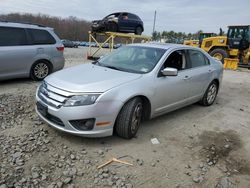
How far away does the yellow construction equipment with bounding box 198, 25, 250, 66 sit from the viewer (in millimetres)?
15977

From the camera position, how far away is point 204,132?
4488mm

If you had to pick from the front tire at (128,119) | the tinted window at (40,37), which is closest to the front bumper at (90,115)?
the front tire at (128,119)

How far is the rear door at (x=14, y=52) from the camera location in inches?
248

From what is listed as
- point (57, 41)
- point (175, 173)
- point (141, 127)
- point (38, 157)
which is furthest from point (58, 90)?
point (57, 41)

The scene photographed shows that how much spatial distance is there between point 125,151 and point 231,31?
15554 mm

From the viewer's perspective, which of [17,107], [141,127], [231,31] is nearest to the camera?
[141,127]

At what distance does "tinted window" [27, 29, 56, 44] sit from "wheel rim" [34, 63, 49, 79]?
66 centimetres

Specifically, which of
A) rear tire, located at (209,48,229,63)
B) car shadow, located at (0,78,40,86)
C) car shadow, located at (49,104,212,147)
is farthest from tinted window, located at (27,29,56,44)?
rear tire, located at (209,48,229,63)

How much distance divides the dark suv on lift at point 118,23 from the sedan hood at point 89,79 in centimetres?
1231

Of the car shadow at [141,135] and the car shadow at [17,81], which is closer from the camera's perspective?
the car shadow at [141,135]

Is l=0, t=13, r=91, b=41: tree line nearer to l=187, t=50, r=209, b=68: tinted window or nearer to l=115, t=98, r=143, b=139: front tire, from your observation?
l=187, t=50, r=209, b=68: tinted window

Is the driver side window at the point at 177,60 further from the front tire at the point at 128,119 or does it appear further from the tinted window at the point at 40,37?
the tinted window at the point at 40,37

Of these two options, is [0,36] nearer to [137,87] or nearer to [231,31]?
[137,87]

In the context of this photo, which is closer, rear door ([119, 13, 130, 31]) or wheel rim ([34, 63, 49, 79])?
wheel rim ([34, 63, 49, 79])
